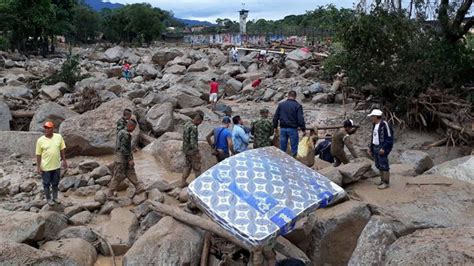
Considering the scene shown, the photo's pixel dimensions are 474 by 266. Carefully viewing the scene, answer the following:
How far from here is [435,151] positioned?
13461 millimetres

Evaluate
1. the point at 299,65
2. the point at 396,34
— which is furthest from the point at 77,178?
the point at 299,65

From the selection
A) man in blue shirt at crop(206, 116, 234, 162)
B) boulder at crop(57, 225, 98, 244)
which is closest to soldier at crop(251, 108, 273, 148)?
man in blue shirt at crop(206, 116, 234, 162)

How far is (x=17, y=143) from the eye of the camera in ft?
36.8

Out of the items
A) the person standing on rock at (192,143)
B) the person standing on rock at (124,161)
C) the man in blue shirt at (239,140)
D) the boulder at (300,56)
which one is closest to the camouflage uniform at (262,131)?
the man in blue shirt at (239,140)

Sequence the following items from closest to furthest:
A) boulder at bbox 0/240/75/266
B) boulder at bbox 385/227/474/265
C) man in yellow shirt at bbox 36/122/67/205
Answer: boulder at bbox 385/227/474/265 < boulder at bbox 0/240/75/266 < man in yellow shirt at bbox 36/122/67/205

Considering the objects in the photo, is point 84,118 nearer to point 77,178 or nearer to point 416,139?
point 77,178

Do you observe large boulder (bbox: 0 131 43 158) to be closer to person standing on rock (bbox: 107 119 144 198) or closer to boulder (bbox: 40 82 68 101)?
person standing on rock (bbox: 107 119 144 198)

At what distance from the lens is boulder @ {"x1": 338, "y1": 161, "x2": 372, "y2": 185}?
7.87m

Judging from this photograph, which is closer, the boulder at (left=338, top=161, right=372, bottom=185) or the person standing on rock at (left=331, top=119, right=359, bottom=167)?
the boulder at (left=338, top=161, right=372, bottom=185)

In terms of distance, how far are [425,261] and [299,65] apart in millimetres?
23952

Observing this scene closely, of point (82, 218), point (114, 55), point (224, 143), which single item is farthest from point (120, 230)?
point (114, 55)

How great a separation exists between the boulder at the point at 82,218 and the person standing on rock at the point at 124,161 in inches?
28.1

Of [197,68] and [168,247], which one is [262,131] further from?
[197,68]

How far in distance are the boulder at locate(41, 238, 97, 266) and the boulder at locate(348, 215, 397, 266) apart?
11.2ft
